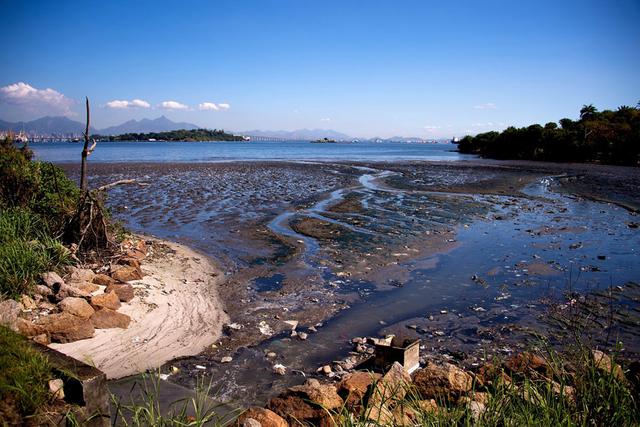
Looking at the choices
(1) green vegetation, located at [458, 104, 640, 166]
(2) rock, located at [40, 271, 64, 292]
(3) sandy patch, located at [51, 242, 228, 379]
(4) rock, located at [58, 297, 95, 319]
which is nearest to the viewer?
(3) sandy patch, located at [51, 242, 228, 379]

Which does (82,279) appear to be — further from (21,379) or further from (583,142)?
(583,142)

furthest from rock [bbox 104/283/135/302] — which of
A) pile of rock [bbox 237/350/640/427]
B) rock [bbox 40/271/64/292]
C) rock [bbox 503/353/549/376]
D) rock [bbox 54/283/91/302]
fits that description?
rock [bbox 503/353/549/376]

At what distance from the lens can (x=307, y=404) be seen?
396cm

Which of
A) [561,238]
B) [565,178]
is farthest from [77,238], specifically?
[565,178]

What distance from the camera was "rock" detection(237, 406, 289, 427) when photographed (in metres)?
3.54

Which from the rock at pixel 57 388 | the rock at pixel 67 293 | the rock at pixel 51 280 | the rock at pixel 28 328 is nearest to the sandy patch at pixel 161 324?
the rock at pixel 28 328

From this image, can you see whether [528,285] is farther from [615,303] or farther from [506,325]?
[506,325]

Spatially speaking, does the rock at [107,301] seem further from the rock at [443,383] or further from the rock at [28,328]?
the rock at [443,383]

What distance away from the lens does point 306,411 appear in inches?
152

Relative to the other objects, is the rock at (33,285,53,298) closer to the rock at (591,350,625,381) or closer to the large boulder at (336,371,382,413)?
the large boulder at (336,371,382,413)

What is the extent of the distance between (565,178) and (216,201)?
2797 centimetres

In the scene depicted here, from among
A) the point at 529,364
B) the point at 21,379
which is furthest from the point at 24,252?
the point at 529,364

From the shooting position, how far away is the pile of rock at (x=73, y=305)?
5.42 meters

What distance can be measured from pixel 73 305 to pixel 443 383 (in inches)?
214
